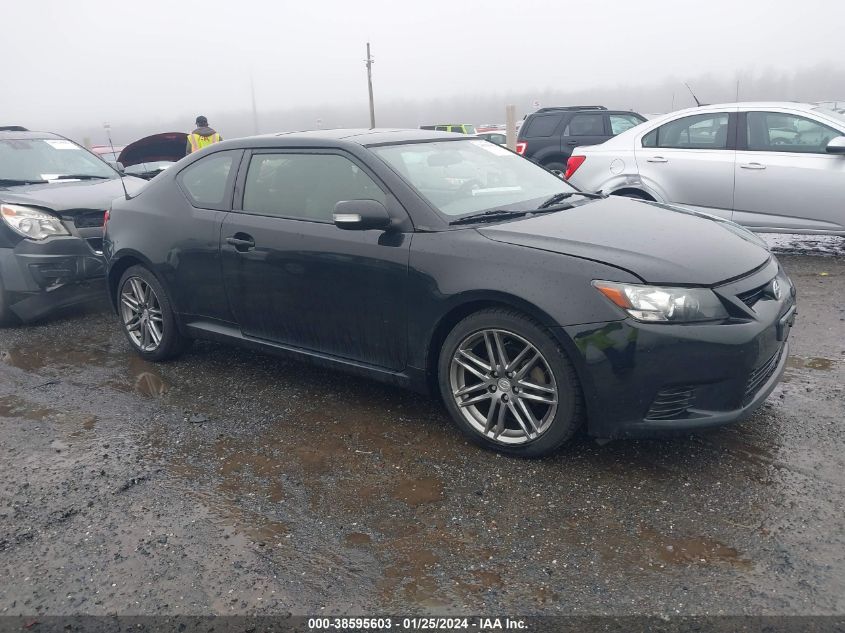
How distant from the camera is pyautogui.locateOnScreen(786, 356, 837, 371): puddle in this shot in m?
4.56

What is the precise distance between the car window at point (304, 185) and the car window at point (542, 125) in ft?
31.4

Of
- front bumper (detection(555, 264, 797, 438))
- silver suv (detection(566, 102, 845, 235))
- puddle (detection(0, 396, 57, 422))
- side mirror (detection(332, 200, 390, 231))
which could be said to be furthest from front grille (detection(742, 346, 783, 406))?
silver suv (detection(566, 102, 845, 235))

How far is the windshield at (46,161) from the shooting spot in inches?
279

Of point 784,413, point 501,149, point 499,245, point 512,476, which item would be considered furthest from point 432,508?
point 501,149

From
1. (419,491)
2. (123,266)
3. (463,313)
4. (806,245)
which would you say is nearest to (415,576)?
(419,491)

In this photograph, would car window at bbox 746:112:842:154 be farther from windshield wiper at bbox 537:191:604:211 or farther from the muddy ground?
windshield wiper at bbox 537:191:604:211

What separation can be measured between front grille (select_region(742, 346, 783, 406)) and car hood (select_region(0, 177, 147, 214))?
5.01m

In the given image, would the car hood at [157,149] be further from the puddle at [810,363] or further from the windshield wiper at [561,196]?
the puddle at [810,363]

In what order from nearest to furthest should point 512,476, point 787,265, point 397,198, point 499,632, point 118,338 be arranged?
point 499,632
point 512,476
point 397,198
point 118,338
point 787,265

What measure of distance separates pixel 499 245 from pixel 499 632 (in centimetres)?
180

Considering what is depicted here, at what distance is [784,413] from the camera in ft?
12.9

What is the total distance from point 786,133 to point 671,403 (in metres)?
5.48

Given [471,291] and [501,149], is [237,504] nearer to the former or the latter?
[471,291]

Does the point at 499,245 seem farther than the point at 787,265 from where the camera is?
No
